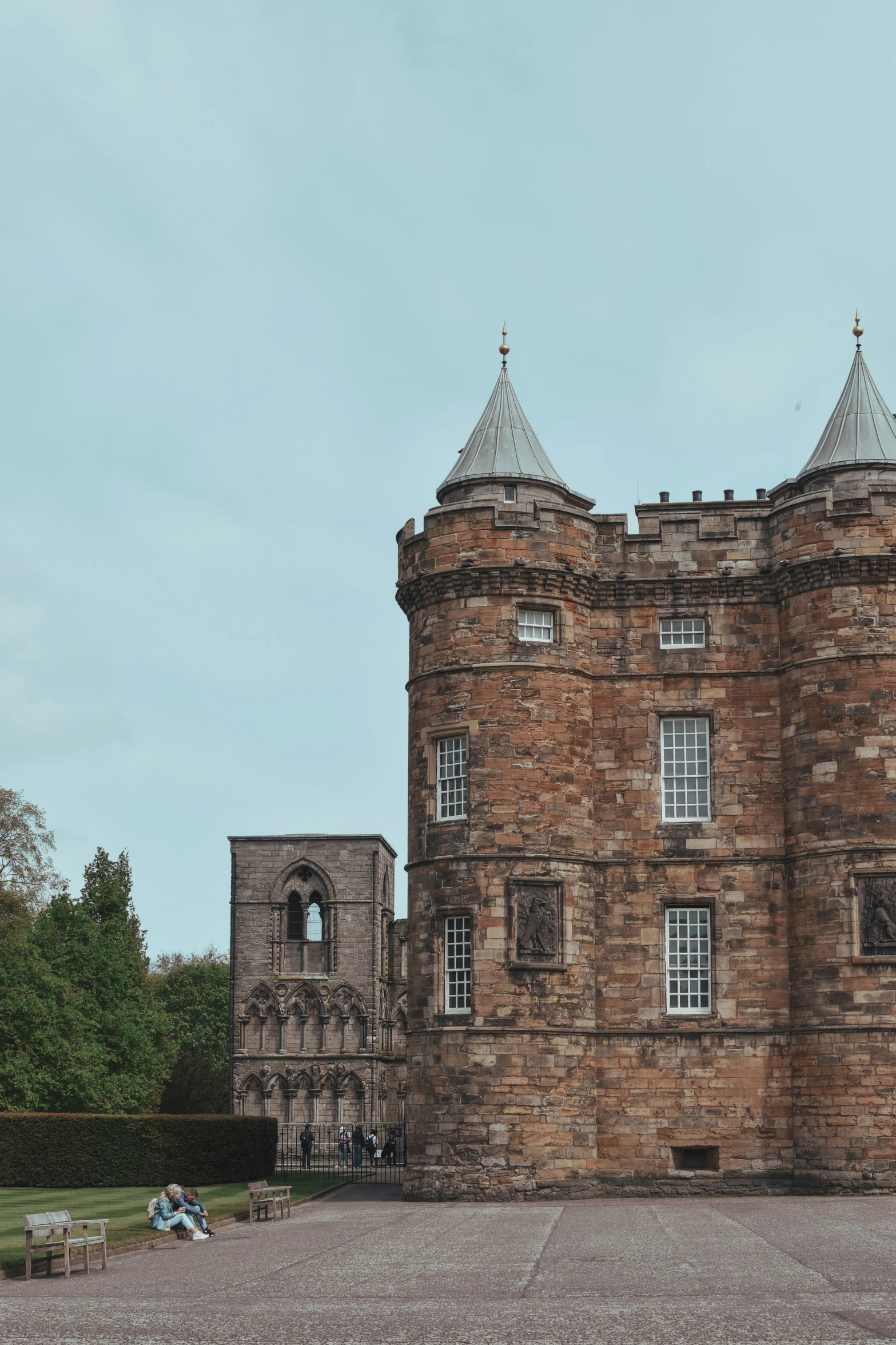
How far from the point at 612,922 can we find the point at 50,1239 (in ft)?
53.2

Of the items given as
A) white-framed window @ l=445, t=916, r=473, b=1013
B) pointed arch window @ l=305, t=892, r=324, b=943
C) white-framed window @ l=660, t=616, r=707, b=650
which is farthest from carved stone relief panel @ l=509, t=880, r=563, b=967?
pointed arch window @ l=305, t=892, r=324, b=943

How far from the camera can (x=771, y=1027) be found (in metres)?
33.2

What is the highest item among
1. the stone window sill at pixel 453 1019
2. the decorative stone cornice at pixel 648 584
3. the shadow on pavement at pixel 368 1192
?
the decorative stone cornice at pixel 648 584

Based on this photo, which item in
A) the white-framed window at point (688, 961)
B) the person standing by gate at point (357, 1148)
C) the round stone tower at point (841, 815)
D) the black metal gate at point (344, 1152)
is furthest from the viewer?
the person standing by gate at point (357, 1148)

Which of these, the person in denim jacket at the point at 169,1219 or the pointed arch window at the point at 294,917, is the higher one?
the pointed arch window at the point at 294,917

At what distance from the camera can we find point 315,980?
66.0 m

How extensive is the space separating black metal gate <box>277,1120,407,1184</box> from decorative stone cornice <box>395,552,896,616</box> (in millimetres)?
11886

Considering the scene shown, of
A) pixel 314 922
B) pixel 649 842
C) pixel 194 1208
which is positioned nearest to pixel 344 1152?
pixel 314 922

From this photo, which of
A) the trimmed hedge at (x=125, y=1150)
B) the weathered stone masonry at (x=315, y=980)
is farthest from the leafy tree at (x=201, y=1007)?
the trimmed hedge at (x=125, y=1150)

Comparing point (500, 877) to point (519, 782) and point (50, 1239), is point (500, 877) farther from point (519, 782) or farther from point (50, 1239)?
point (50, 1239)

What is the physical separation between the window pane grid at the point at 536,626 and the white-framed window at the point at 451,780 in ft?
8.64

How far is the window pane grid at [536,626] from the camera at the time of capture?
3447cm

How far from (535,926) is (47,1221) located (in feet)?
47.7

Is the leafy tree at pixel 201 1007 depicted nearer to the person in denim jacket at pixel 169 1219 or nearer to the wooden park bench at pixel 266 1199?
the wooden park bench at pixel 266 1199
